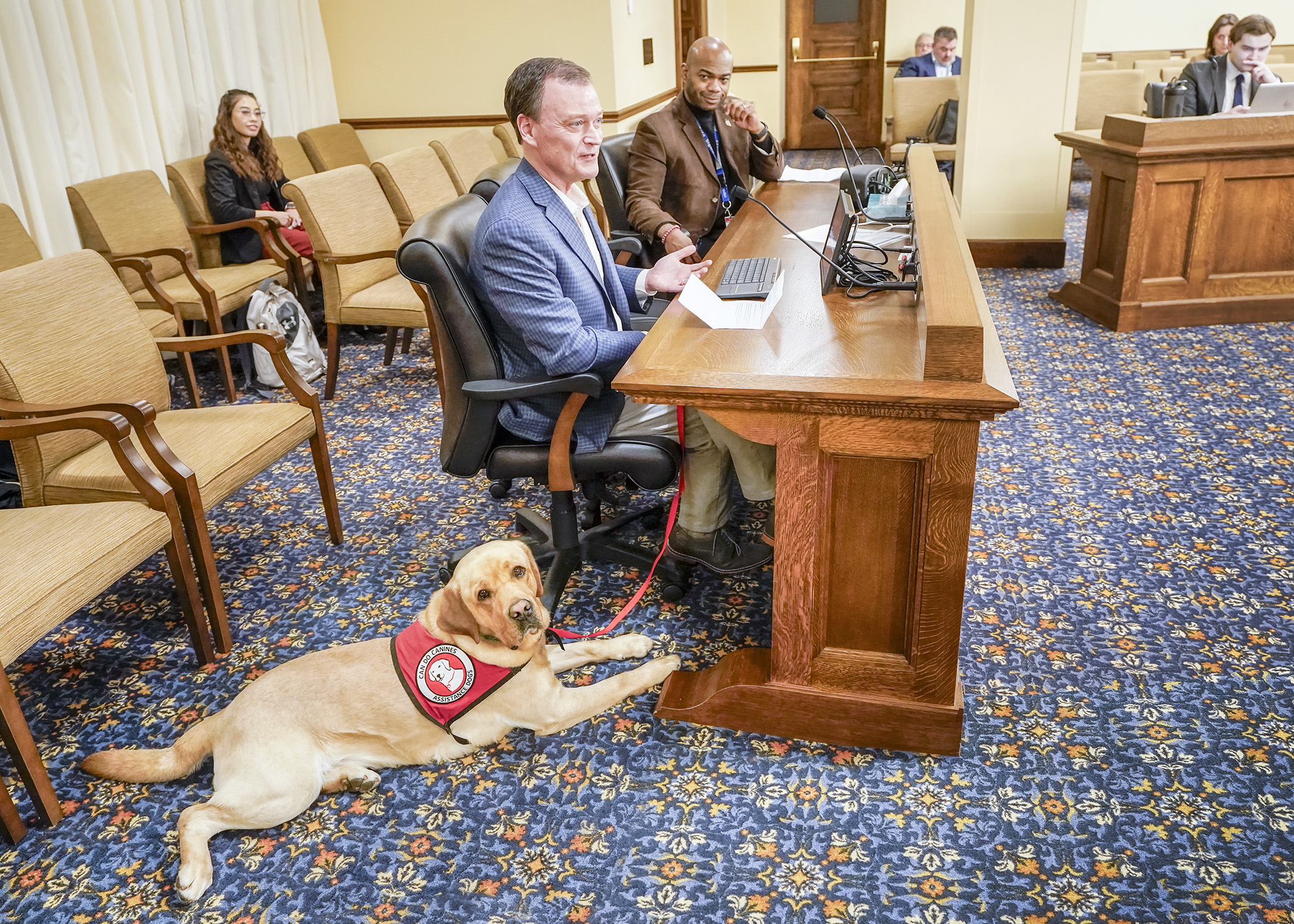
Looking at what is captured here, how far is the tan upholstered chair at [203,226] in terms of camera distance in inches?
177

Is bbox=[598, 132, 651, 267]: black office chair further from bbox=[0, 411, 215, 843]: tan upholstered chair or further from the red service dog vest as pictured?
the red service dog vest

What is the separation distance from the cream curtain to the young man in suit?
9.54ft

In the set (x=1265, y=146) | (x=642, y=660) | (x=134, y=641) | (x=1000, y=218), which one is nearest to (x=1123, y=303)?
(x=1265, y=146)

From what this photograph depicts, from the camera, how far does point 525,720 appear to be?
75.9 inches

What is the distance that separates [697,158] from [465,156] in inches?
81.6

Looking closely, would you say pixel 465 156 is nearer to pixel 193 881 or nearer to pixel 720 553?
pixel 720 553

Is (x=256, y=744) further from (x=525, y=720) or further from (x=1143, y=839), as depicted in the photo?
(x=1143, y=839)

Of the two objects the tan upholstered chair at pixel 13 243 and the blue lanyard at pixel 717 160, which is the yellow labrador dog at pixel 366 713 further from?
the tan upholstered chair at pixel 13 243

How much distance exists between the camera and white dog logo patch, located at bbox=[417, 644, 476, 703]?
5.86ft

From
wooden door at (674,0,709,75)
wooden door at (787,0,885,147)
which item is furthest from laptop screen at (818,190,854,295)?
wooden door at (787,0,885,147)

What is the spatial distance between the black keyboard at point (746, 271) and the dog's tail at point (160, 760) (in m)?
1.52

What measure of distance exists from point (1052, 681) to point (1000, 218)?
3.98 meters

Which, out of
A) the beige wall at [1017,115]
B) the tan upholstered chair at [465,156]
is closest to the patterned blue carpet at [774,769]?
the tan upholstered chair at [465,156]

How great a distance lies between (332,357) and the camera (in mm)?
4008
